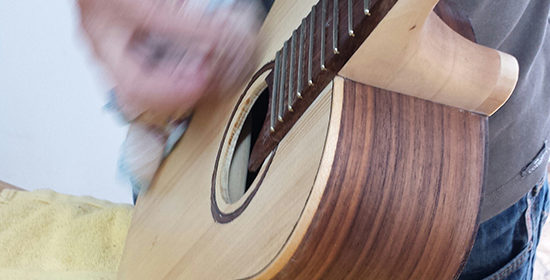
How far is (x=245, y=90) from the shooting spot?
0.63m

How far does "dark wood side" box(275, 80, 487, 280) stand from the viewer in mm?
400

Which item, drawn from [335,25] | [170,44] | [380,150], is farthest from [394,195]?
[170,44]

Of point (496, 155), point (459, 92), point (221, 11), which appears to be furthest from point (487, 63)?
point (221, 11)

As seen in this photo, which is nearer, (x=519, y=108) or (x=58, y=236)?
(x=519, y=108)

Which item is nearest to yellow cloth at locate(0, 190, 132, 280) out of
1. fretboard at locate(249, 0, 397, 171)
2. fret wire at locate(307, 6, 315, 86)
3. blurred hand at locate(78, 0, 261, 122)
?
blurred hand at locate(78, 0, 261, 122)

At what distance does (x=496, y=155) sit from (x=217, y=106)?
1.06 ft

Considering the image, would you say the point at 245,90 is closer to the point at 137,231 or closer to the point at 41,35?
the point at 137,231

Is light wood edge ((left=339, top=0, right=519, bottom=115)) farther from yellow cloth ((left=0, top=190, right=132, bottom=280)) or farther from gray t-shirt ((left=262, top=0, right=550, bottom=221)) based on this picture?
yellow cloth ((left=0, top=190, right=132, bottom=280))

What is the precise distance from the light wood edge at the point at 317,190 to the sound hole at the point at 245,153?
0.54 feet

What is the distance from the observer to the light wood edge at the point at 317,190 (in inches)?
15.5

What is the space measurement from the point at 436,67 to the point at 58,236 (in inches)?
31.4

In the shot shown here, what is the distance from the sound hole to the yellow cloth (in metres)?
0.44

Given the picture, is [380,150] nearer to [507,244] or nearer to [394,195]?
[394,195]

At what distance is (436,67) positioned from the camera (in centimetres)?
42
